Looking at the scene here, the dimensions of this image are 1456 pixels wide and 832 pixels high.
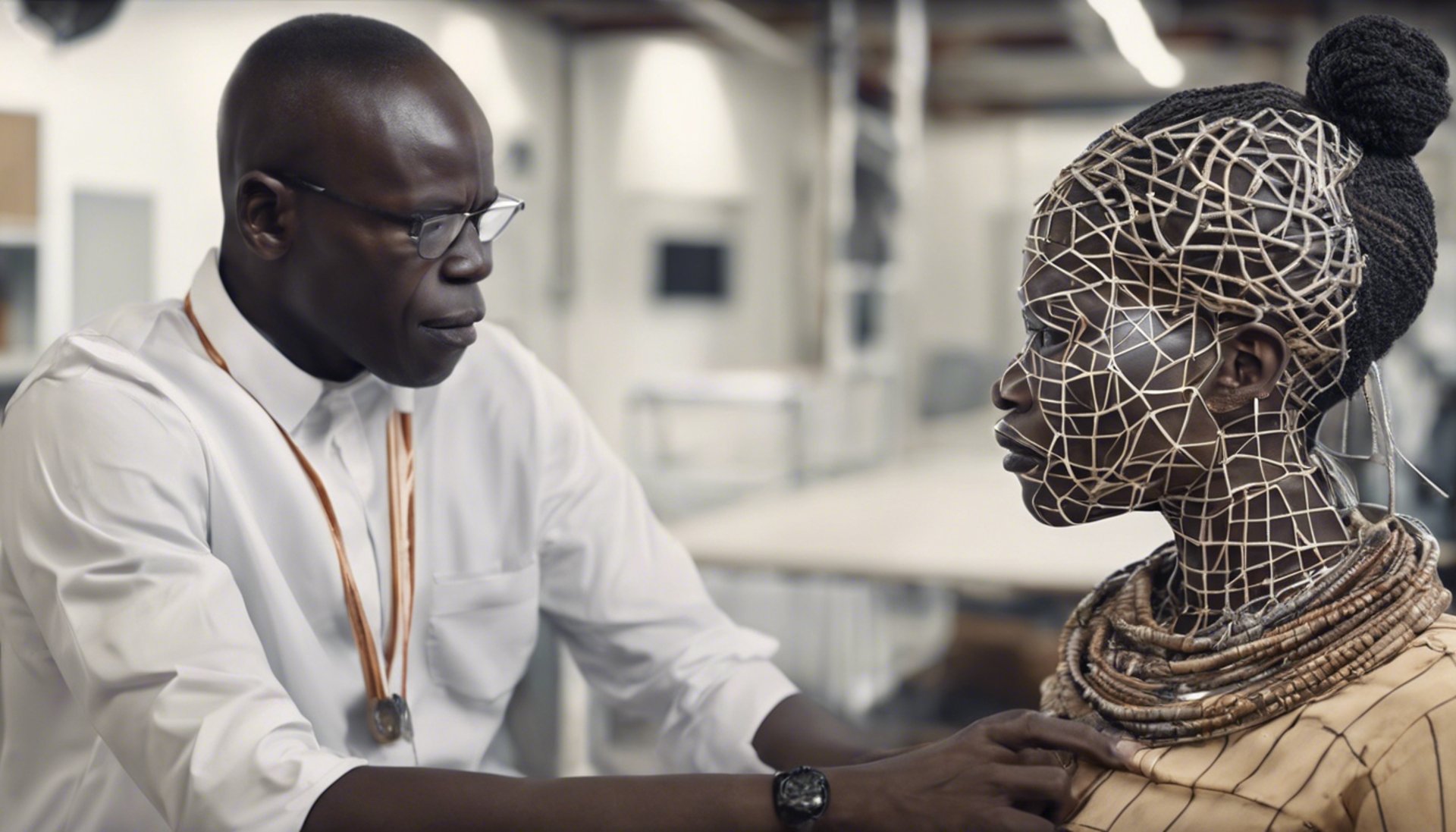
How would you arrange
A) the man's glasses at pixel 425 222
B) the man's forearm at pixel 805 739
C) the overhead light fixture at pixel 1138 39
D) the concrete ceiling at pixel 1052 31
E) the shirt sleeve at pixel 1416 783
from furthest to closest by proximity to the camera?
the concrete ceiling at pixel 1052 31, the overhead light fixture at pixel 1138 39, the man's forearm at pixel 805 739, the man's glasses at pixel 425 222, the shirt sleeve at pixel 1416 783

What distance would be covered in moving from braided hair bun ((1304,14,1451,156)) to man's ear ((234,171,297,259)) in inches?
37.0

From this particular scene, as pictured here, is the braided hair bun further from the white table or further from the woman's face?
the white table

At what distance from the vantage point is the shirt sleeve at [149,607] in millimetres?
1092

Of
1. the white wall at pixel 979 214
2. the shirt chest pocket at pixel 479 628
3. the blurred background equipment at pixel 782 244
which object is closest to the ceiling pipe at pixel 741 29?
the blurred background equipment at pixel 782 244

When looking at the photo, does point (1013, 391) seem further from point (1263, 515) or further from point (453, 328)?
point (453, 328)

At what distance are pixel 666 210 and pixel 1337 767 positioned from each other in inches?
312

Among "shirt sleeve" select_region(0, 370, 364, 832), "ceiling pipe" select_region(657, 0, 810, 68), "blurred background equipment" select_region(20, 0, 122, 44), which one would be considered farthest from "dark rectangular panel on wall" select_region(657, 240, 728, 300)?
"shirt sleeve" select_region(0, 370, 364, 832)

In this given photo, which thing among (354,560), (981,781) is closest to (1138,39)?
(354,560)

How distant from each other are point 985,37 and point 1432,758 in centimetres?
833

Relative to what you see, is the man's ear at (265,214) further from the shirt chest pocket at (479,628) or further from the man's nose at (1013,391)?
the man's nose at (1013,391)

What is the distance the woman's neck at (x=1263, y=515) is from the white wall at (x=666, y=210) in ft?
23.5

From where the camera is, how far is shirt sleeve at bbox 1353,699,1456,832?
0.90 m

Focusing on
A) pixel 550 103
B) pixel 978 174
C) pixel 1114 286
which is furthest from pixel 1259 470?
pixel 978 174

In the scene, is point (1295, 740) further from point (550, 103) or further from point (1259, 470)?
point (550, 103)
